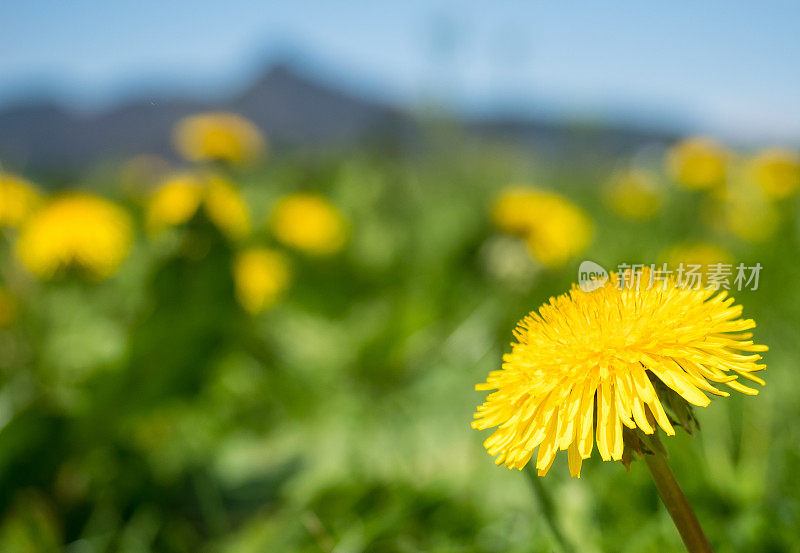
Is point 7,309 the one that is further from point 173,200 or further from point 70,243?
point 173,200

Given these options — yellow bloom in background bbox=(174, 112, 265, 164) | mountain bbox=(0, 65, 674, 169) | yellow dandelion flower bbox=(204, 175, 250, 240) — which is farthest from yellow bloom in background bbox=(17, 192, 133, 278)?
yellow bloom in background bbox=(174, 112, 265, 164)

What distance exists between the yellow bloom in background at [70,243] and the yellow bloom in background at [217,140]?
0.45m

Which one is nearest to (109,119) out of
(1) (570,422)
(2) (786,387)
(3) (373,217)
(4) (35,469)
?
(3) (373,217)

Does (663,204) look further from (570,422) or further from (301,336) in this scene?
(570,422)

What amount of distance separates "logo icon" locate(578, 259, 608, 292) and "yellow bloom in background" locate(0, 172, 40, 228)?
121cm

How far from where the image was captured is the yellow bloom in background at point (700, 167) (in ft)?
7.04

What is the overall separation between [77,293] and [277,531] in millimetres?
1100

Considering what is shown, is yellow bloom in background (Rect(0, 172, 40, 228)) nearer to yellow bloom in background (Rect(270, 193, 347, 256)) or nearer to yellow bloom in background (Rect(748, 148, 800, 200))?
yellow bloom in background (Rect(270, 193, 347, 256))

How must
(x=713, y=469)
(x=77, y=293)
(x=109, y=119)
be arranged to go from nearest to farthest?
(x=713, y=469) → (x=77, y=293) → (x=109, y=119)

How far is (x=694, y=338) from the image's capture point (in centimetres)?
38

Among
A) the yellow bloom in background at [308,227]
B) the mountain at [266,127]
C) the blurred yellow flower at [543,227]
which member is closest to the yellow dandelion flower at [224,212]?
the mountain at [266,127]

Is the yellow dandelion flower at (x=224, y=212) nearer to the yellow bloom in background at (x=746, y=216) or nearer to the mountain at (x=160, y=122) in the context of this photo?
the mountain at (x=160, y=122)

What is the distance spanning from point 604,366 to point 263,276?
131 cm

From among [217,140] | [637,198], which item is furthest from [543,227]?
[637,198]
